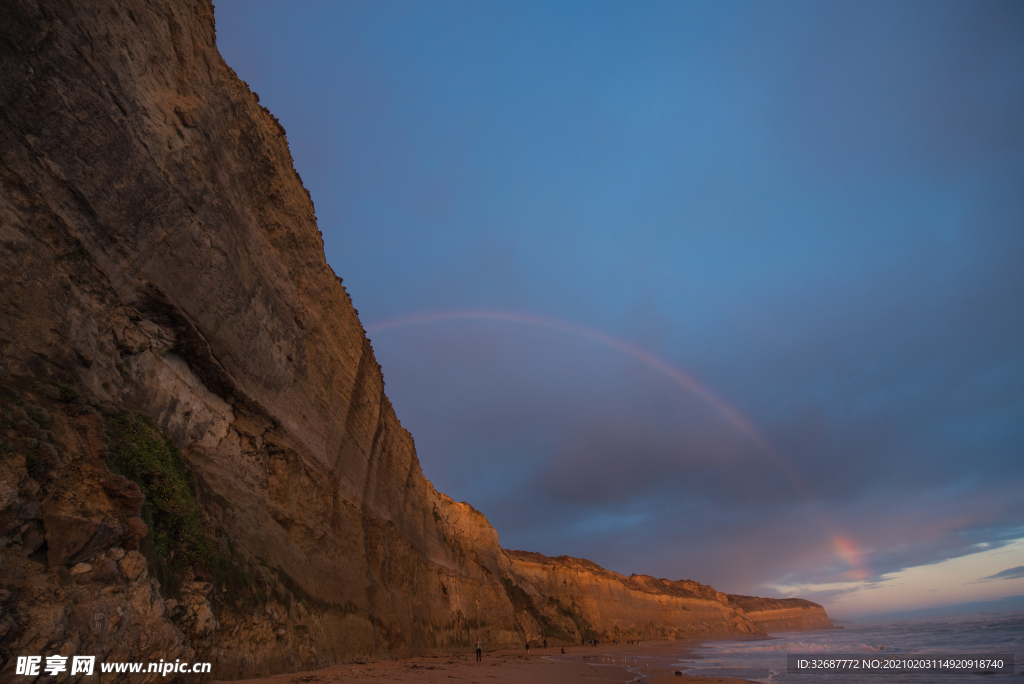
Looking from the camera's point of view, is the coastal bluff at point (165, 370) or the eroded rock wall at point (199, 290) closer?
the coastal bluff at point (165, 370)

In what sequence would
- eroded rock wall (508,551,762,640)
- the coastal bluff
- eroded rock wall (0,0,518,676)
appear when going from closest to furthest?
the coastal bluff, eroded rock wall (0,0,518,676), eroded rock wall (508,551,762,640)

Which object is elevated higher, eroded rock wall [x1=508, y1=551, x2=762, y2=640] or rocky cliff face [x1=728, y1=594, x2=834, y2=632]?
eroded rock wall [x1=508, y1=551, x2=762, y2=640]

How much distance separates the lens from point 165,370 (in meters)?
10.3

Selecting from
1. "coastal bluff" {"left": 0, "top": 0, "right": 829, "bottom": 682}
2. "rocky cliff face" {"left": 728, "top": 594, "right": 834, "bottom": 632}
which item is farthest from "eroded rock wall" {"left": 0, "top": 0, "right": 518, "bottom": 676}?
"rocky cliff face" {"left": 728, "top": 594, "right": 834, "bottom": 632}

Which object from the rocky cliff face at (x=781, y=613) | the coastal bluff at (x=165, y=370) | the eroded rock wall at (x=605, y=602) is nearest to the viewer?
the coastal bluff at (x=165, y=370)

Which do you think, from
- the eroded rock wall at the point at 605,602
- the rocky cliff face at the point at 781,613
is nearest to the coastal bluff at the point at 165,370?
the eroded rock wall at the point at 605,602

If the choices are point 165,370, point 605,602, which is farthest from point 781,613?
point 165,370

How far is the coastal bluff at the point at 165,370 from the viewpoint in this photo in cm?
618

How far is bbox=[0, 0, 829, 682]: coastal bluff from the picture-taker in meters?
6.18

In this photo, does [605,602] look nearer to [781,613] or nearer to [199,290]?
[199,290]

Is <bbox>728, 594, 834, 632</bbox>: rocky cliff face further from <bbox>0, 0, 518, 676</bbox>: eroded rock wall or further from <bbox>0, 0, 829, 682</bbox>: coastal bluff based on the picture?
<bbox>0, 0, 829, 682</bbox>: coastal bluff

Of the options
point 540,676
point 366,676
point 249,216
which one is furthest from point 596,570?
point 249,216

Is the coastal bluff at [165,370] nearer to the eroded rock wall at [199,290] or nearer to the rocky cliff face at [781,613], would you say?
the eroded rock wall at [199,290]

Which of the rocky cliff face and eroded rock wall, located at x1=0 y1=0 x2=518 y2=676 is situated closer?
eroded rock wall, located at x1=0 y1=0 x2=518 y2=676
